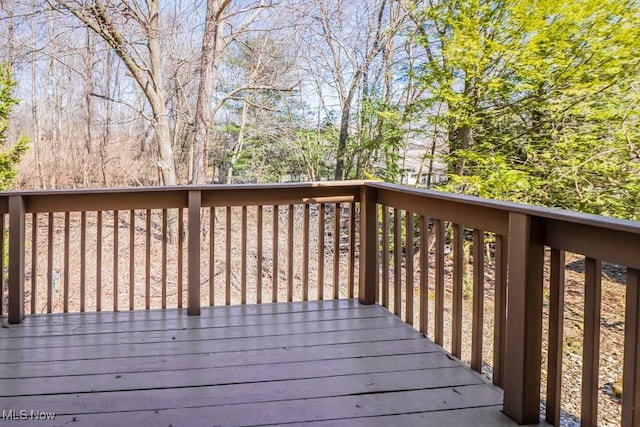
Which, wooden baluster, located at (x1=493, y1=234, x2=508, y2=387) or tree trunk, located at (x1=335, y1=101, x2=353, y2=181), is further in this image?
tree trunk, located at (x1=335, y1=101, x2=353, y2=181)

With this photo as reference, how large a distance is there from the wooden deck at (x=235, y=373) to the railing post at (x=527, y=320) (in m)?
0.12

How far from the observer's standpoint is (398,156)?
26.2 ft

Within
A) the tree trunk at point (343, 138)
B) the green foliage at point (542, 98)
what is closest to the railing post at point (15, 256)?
the green foliage at point (542, 98)

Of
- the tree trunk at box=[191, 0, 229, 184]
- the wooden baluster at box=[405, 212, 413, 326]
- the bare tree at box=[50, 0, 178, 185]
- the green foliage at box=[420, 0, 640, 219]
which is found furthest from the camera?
the tree trunk at box=[191, 0, 229, 184]

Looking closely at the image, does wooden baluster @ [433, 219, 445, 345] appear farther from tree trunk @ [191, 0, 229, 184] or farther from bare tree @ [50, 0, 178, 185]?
bare tree @ [50, 0, 178, 185]

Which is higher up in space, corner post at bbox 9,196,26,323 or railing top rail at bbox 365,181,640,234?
railing top rail at bbox 365,181,640,234

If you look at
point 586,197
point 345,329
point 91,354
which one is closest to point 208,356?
point 91,354

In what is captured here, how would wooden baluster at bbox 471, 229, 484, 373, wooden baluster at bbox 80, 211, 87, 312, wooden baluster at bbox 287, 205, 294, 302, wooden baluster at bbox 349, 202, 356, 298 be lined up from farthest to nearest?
wooden baluster at bbox 349, 202, 356, 298
wooden baluster at bbox 287, 205, 294, 302
wooden baluster at bbox 80, 211, 87, 312
wooden baluster at bbox 471, 229, 484, 373

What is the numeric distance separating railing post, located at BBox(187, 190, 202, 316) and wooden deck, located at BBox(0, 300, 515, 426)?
109 mm

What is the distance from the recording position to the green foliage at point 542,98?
20.2ft

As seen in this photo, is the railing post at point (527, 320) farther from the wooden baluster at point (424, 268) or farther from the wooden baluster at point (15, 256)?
the wooden baluster at point (15, 256)

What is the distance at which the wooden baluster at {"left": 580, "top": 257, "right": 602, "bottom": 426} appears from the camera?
5.31ft

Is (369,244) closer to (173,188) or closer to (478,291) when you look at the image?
(478,291)

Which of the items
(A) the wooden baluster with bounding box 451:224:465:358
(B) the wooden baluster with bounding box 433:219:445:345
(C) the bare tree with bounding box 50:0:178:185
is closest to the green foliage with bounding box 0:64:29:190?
(C) the bare tree with bounding box 50:0:178:185
